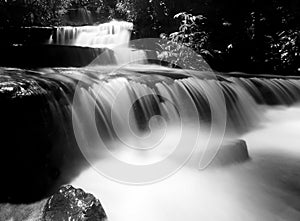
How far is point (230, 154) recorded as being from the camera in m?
4.54

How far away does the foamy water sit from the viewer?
11.1 feet

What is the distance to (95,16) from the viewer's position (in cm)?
2962

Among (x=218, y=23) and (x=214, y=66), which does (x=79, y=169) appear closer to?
(x=214, y=66)

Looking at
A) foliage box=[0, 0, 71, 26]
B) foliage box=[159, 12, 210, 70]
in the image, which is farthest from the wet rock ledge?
foliage box=[0, 0, 71, 26]

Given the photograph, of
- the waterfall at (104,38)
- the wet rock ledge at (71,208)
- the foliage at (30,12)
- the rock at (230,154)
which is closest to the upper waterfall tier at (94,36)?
the waterfall at (104,38)

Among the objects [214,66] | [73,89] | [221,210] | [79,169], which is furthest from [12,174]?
[214,66]

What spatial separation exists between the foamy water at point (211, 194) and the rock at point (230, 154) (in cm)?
10

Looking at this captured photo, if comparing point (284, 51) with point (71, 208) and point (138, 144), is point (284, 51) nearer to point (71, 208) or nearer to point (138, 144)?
point (138, 144)

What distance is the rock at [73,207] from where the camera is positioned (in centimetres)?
264

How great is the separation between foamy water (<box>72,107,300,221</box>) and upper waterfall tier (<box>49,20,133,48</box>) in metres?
11.1

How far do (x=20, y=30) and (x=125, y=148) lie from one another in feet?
28.2

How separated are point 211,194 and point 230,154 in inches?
36.7

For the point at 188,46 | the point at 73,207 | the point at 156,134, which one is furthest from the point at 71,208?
the point at 188,46

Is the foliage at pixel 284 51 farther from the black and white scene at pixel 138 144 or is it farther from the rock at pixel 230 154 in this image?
the rock at pixel 230 154
